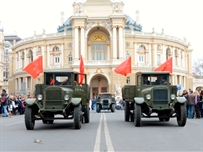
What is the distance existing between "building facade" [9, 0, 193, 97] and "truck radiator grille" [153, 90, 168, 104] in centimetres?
4906

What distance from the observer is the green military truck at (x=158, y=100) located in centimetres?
1675

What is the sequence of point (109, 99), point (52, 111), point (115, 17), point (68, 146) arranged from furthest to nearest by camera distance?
point (115, 17) < point (109, 99) < point (52, 111) < point (68, 146)

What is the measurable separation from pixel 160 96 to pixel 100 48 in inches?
2228

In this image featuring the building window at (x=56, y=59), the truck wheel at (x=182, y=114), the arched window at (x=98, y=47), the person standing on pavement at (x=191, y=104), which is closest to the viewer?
the truck wheel at (x=182, y=114)

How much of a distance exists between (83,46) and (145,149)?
60.2 meters

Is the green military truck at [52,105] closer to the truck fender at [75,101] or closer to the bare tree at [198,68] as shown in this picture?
the truck fender at [75,101]

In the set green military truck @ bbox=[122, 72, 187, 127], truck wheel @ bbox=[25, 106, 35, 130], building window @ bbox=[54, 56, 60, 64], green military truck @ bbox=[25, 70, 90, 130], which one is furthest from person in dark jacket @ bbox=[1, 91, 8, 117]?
building window @ bbox=[54, 56, 60, 64]

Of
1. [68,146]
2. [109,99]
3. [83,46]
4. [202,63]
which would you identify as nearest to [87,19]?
[83,46]

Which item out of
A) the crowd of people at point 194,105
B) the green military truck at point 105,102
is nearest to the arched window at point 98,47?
the green military truck at point 105,102

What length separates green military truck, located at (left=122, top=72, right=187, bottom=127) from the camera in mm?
16750

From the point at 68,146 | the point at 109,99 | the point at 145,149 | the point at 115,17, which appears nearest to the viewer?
the point at 145,149

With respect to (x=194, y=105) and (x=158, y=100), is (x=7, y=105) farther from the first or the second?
(x=158, y=100)

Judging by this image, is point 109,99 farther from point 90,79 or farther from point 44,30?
point 44,30

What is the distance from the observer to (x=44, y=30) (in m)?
78.0
